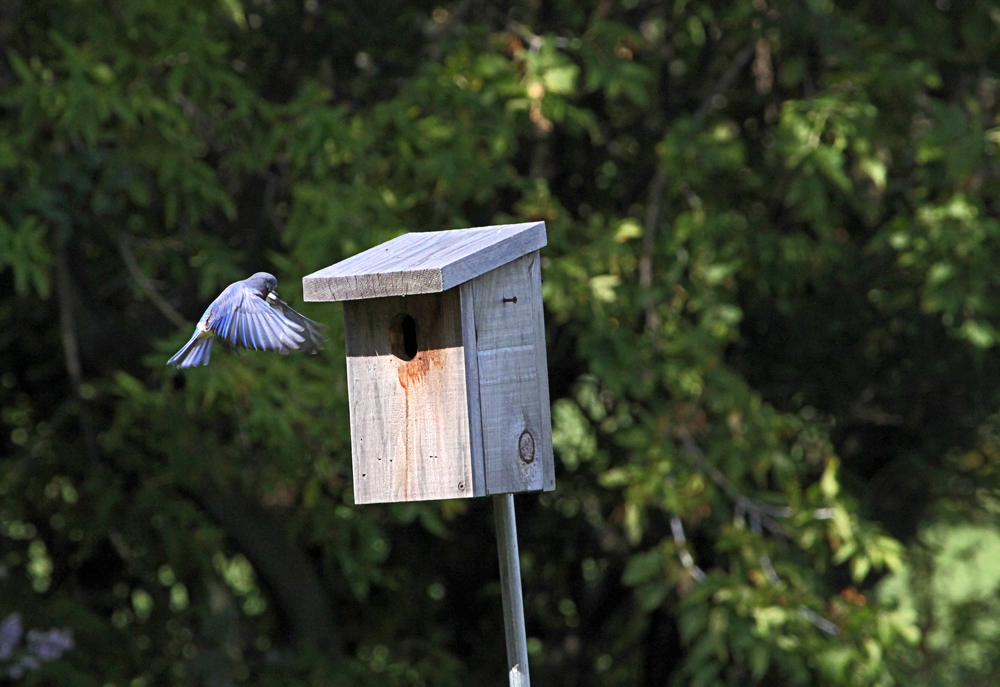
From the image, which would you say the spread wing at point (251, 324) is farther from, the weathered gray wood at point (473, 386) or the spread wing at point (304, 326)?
the weathered gray wood at point (473, 386)

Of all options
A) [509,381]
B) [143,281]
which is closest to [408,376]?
[509,381]

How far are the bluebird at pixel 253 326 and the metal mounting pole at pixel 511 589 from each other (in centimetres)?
48

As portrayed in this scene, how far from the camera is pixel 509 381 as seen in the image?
7.45 ft

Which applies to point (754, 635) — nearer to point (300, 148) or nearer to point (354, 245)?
point (354, 245)

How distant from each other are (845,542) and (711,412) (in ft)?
2.26

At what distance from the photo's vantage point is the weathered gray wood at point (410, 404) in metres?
2.19

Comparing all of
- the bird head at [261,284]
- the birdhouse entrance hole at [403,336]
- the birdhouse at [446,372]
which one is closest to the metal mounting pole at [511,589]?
the birdhouse at [446,372]

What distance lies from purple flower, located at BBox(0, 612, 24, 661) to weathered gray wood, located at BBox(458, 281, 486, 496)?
294 cm

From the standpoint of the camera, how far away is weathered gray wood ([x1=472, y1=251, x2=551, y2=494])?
222 centimetres

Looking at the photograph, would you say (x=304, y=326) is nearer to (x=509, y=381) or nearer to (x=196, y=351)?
(x=196, y=351)

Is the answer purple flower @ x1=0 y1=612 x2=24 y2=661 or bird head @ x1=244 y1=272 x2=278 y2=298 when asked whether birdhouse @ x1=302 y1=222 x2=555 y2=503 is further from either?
purple flower @ x1=0 y1=612 x2=24 y2=661

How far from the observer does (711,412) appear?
4523mm

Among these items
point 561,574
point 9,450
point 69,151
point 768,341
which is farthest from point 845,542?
point 9,450

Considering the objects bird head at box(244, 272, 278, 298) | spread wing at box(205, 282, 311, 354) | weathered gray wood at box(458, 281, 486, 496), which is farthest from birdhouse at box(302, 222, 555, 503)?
bird head at box(244, 272, 278, 298)
